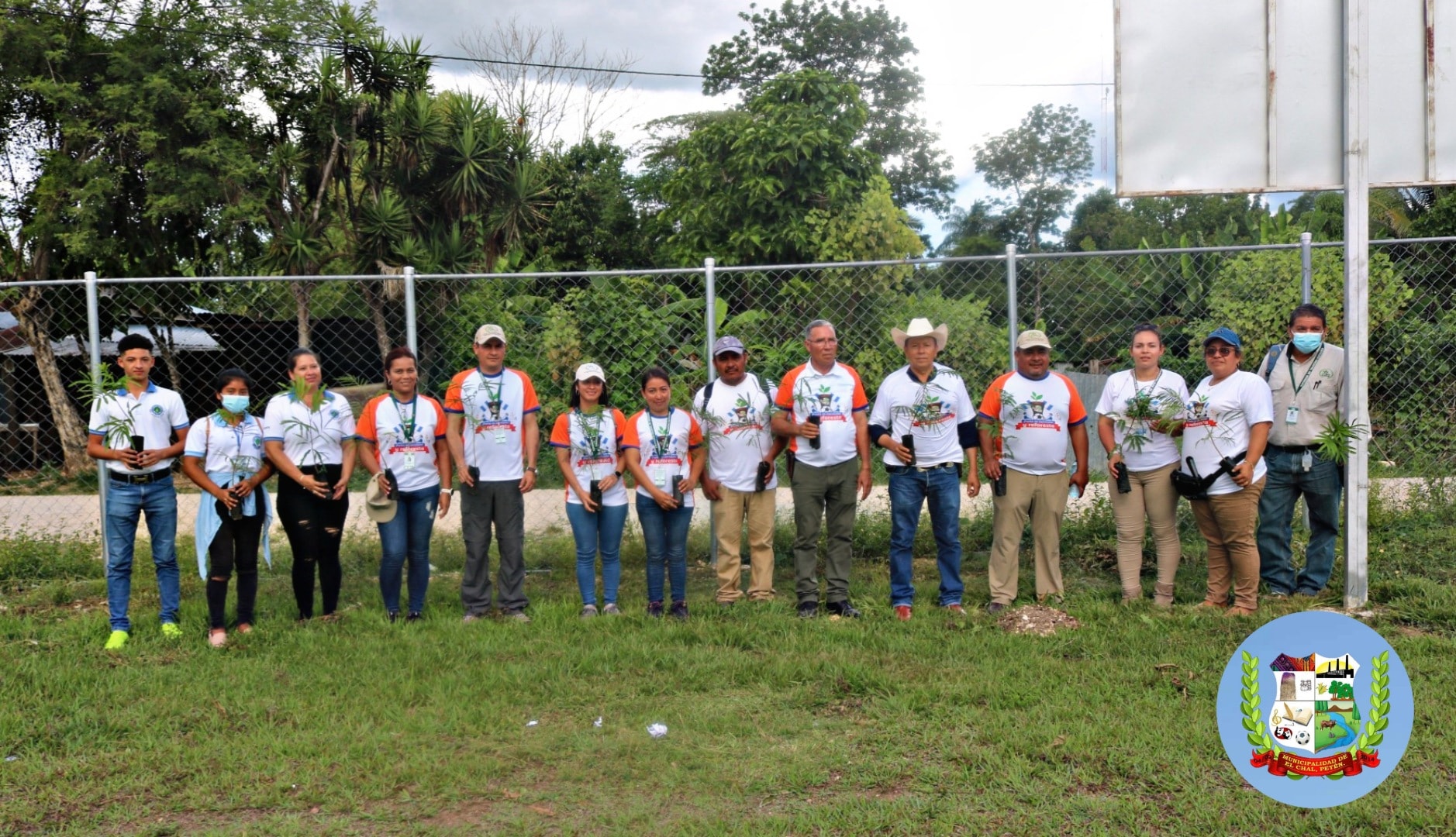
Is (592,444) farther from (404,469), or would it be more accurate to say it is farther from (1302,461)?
(1302,461)

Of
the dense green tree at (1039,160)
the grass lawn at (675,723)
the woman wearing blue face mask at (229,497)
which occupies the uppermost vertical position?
the dense green tree at (1039,160)

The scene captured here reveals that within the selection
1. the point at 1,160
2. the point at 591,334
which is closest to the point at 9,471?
the point at 1,160

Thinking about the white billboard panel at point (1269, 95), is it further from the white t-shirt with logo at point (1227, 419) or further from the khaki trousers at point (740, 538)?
the khaki trousers at point (740, 538)

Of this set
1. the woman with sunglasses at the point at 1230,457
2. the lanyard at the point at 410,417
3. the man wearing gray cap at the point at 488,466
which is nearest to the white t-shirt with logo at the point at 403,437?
the lanyard at the point at 410,417

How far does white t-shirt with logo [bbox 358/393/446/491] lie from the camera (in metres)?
6.16

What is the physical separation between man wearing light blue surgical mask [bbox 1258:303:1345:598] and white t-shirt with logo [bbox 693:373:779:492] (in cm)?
294

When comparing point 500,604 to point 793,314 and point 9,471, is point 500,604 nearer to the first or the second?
point 793,314

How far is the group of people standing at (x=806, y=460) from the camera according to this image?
6.04 m

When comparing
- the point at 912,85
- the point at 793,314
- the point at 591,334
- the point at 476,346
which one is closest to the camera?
the point at 476,346

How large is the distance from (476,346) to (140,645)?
2.42m

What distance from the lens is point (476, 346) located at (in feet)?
20.5

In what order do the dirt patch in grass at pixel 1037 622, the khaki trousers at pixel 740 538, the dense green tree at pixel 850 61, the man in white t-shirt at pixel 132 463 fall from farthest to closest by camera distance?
the dense green tree at pixel 850 61 → the khaki trousers at pixel 740 538 → the man in white t-shirt at pixel 132 463 → the dirt patch in grass at pixel 1037 622

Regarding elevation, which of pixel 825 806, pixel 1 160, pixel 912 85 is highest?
pixel 912 85

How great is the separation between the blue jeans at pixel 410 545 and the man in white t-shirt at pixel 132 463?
1121mm
